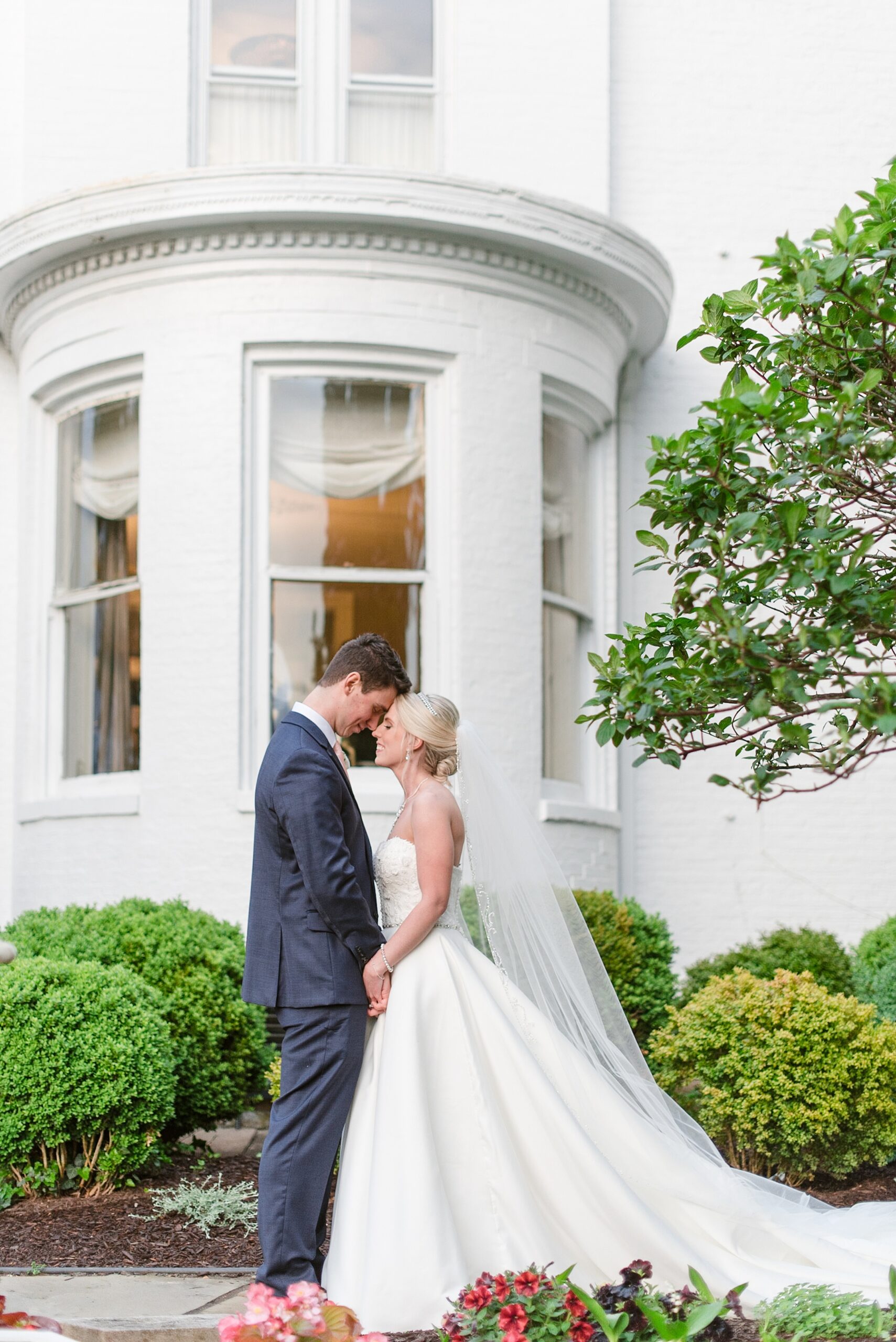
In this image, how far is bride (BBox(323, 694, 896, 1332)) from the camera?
4.25m

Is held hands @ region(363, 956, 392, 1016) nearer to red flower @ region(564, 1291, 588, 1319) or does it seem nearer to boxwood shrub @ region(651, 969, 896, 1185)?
red flower @ region(564, 1291, 588, 1319)

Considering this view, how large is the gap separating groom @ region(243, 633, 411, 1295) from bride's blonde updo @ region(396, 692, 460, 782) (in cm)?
38

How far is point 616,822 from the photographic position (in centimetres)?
952

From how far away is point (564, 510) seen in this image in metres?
9.72

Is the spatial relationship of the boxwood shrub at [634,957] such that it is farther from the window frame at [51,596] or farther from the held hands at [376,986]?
the held hands at [376,986]

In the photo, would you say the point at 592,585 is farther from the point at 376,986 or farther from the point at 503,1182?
the point at 503,1182

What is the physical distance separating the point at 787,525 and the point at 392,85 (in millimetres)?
7577

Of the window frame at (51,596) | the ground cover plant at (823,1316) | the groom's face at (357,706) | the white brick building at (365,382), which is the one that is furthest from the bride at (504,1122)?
the window frame at (51,596)

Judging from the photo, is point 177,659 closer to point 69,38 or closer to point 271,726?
→ point 271,726

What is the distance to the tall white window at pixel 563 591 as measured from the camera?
9492 mm

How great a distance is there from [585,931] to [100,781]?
4.81m

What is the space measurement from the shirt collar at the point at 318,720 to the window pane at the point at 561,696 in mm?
4843

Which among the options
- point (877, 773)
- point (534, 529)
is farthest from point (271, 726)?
point (877, 773)

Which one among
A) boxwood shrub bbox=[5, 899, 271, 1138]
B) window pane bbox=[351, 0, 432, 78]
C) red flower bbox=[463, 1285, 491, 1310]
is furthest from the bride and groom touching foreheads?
window pane bbox=[351, 0, 432, 78]
